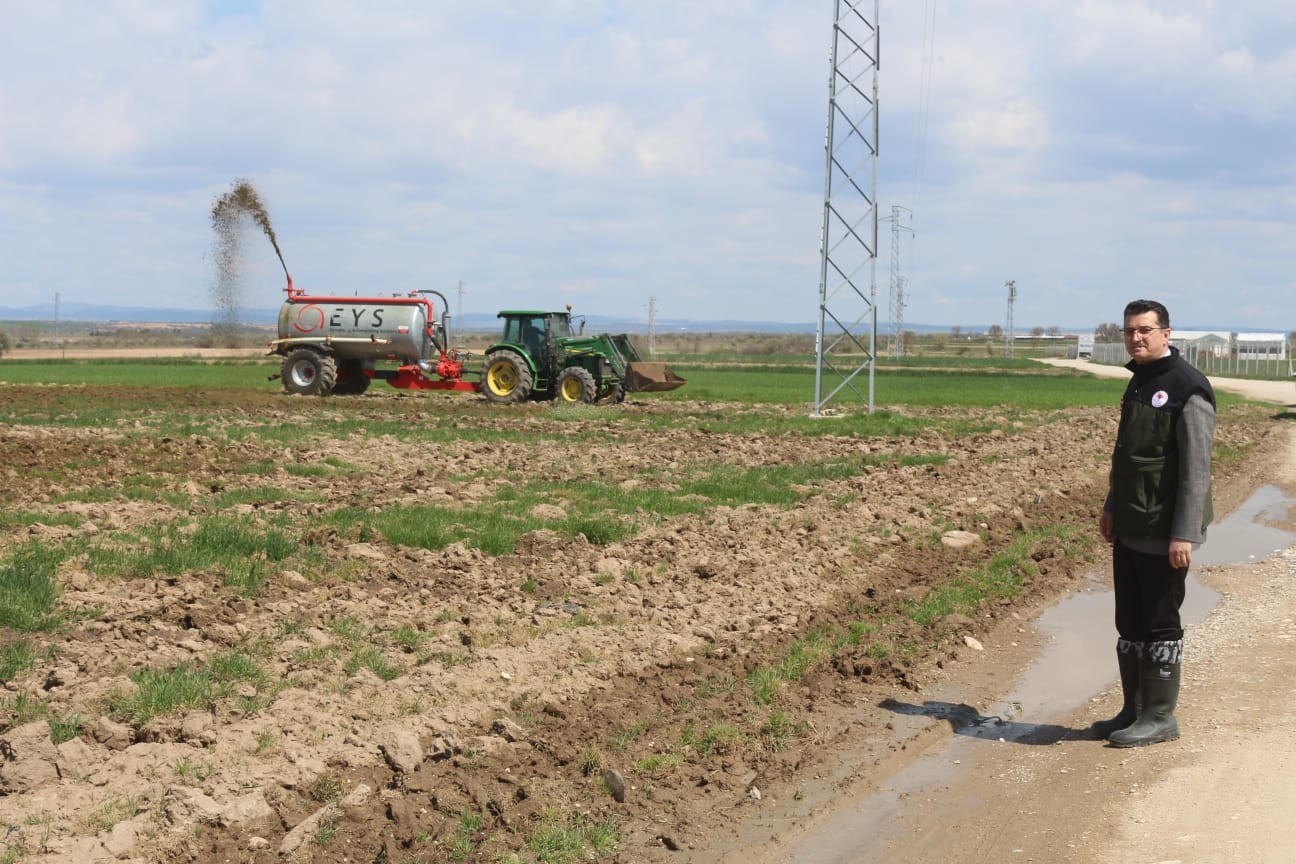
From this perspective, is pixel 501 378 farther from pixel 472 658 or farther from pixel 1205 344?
pixel 1205 344

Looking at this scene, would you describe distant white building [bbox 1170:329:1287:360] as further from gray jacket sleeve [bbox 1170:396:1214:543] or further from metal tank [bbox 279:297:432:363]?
gray jacket sleeve [bbox 1170:396:1214:543]

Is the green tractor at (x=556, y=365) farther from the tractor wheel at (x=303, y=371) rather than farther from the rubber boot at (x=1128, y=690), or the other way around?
the rubber boot at (x=1128, y=690)

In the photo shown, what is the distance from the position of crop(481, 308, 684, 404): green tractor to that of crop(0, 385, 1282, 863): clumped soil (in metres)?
14.1

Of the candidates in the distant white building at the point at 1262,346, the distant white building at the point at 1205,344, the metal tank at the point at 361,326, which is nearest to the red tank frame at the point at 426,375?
the metal tank at the point at 361,326

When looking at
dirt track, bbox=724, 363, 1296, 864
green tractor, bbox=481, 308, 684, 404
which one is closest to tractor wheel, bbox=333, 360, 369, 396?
green tractor, bbox=481, 308, 684, 404

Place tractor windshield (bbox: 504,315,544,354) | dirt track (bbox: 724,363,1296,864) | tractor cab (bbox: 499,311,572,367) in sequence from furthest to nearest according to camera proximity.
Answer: tractor windshield (bbox: 504,315,544,354) → tractor cab (bbox: 499,311,572,367) → dirt track (bbox: 724,363,1296,864)

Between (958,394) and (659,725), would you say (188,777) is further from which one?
(958,394)

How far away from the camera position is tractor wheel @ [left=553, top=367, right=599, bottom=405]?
3017 centimetres

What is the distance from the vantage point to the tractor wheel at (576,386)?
30172mm

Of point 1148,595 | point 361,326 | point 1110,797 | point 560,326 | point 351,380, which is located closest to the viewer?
point 1110,797

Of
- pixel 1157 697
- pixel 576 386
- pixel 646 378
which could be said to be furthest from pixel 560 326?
pixel 1157 697

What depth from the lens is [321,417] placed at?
24.5 meters

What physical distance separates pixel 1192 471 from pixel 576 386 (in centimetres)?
2425

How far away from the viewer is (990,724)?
24.7ft
